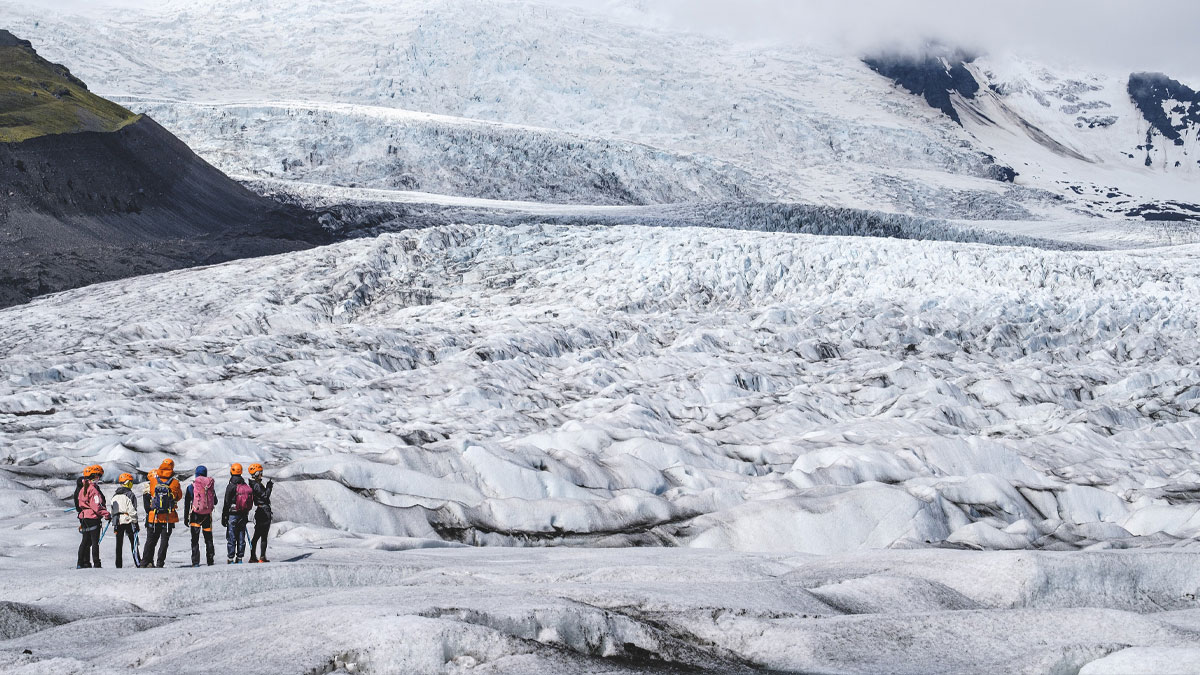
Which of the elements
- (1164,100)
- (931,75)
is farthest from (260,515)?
(1164,100)

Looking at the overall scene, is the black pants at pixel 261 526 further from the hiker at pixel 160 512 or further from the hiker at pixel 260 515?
the hiker at pixel 160 512

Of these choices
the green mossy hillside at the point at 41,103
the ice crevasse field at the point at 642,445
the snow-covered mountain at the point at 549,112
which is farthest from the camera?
the snow-covered mountain at the point at 549,112

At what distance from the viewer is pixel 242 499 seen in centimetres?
934

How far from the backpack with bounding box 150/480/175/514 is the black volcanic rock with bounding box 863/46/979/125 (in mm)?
102684

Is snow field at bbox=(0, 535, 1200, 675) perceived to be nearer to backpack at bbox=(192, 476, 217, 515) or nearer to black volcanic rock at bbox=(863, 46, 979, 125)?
Answer: backpack at bbox=(192, 476, 217, 515)

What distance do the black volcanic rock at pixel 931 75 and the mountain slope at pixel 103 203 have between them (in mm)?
75728

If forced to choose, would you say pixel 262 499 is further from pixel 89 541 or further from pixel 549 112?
pixel 549 112

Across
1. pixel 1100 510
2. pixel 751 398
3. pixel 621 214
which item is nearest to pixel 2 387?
pixel 751 398

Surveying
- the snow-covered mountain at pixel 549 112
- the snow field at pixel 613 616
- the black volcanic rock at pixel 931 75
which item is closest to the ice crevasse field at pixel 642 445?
the snow field at pixel 613 616

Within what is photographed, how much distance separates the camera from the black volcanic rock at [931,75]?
10394 cm

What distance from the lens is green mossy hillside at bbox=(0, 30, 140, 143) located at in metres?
42.1

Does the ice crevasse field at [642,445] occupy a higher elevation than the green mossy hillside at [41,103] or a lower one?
lower

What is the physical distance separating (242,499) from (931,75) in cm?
10974

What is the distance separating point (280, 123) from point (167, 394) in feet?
159
